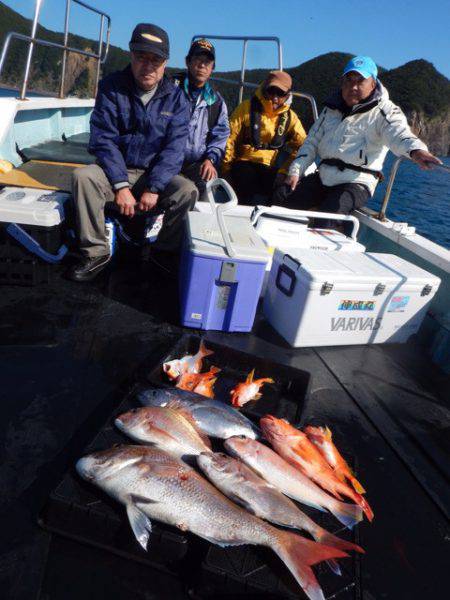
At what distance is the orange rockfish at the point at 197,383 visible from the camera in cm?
246

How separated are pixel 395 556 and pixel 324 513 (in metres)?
0.36

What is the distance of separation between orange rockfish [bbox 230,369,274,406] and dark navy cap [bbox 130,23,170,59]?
2897mm

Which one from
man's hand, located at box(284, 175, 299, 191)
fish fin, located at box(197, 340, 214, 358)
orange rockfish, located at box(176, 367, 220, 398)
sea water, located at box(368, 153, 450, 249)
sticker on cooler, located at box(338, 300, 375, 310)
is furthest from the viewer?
sea water, located at box(368, 153, 450, 249)

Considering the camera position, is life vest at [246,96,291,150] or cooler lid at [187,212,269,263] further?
life vest at [246,96,291,150]

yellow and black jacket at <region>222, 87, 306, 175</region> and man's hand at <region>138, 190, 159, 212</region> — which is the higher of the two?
yellow and black jacket at <region>222, 87, 306, 175</region>

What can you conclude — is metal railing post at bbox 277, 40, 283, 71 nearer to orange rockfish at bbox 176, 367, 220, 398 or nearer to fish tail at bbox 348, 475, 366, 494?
orange rockfish at bbox 176, 367, 220, 398

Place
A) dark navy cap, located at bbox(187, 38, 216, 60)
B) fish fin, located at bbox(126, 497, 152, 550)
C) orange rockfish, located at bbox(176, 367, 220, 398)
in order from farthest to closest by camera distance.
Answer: dark navy cap, located at bbox(187, 38, 216, 60) < orange rockfish, located at bbox(176, 367, 220, 398) < fish fin, located at bbox(126, 497, 152, 550)

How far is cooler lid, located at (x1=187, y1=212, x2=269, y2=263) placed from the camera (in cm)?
298

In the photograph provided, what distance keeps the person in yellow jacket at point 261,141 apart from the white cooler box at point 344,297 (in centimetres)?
206

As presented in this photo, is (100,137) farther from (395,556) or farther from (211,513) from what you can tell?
(395,556)

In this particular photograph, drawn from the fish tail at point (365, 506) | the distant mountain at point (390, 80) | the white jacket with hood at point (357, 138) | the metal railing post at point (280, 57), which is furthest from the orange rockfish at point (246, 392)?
the distant mountain at point (390, 80)

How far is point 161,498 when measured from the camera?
1569 mm

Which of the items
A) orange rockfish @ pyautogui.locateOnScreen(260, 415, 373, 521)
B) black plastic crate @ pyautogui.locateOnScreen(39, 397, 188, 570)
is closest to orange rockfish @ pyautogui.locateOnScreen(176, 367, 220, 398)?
orange rockfish @ pyautogui.locateOnScreen(260, 415, 373, 521)

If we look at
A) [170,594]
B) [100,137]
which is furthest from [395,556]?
[100,137]
